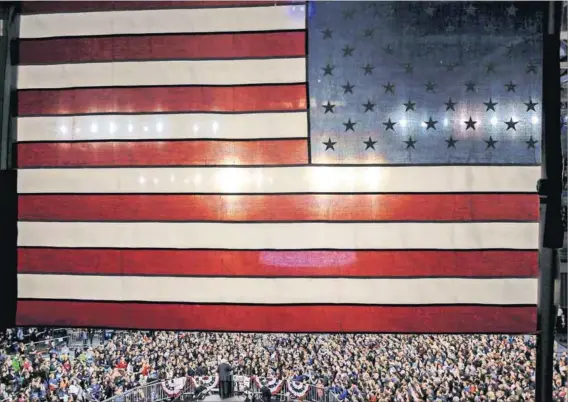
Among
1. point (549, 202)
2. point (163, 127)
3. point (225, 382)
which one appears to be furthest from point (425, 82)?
point (225, 382)

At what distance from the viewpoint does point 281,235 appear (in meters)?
2.82

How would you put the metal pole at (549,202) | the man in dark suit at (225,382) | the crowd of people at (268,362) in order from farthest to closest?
the crowd of people at (268,362)
the man in dark suit at (225,382)
the metal pole at (549,202)

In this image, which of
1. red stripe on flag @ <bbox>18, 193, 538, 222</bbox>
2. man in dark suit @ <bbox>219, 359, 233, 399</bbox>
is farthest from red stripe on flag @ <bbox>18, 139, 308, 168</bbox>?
man in dark suit @ <bbox>219, 359, 233, 399</bbox>

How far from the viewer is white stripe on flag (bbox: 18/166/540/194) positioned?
9.03 ft

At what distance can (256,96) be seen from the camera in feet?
9.35

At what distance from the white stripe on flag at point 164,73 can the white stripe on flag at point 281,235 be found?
101cm

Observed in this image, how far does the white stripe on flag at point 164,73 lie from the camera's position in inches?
112

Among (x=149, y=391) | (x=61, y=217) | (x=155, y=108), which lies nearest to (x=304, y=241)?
(x=155, y=108)

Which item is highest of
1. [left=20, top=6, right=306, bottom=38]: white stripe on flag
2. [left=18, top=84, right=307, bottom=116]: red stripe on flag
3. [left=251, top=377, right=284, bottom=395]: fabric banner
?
[left=20, top=6, right=306, bottom=38]: white stripe on flag

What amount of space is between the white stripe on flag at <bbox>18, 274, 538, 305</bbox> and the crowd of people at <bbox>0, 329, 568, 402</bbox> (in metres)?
0.95

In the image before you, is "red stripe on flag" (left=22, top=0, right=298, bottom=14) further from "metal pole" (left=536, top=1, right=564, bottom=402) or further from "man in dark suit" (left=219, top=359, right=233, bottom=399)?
"man in dark suit" (left=219, top=359, right=233, bottom=399)

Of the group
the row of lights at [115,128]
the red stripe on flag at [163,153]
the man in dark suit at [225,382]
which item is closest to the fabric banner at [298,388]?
the man in dark suit at [225,382]

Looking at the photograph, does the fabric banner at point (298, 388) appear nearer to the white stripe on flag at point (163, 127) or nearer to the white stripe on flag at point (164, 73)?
the white stripe on flag at point (163, 127)

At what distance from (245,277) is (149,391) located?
233 centimetres
